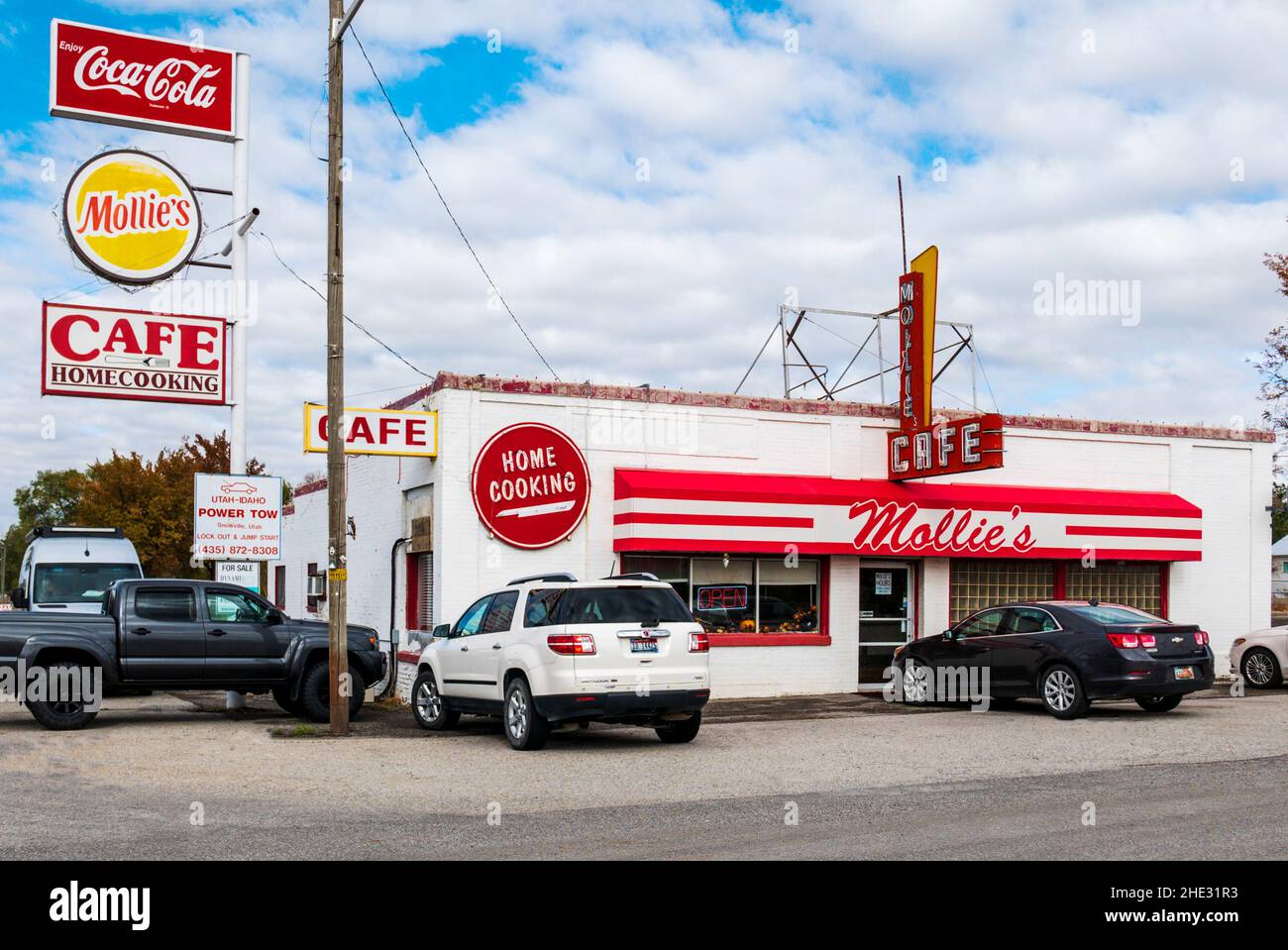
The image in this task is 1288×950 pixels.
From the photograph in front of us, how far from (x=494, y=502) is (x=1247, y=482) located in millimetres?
14620

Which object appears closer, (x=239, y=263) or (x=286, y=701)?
(x=286, y=701)

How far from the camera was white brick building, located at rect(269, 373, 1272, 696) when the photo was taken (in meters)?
19.4

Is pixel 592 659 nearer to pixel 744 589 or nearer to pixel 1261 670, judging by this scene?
pixel 744 589

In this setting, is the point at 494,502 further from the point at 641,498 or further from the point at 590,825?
the point at 590,825

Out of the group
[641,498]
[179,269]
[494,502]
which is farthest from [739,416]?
[179,269]

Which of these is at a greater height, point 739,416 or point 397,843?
point 739,416

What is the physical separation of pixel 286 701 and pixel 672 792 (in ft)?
26.6

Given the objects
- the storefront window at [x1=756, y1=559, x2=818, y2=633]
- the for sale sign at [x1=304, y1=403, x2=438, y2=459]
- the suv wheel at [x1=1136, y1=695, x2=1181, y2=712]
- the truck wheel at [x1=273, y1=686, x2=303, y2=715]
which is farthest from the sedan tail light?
the suv wheel at [x1=1136, y1=695, x2=1181, y2=712]

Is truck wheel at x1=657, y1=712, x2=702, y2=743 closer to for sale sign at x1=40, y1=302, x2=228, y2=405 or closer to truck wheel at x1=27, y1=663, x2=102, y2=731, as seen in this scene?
truck wheel at x1=27, y1=663, x2=102, y2=731

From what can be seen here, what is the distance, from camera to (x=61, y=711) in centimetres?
1555

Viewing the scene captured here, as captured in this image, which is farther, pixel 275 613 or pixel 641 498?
pixel 641 498

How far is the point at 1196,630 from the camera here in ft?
55.1

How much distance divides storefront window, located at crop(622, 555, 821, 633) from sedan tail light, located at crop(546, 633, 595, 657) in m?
6.55
